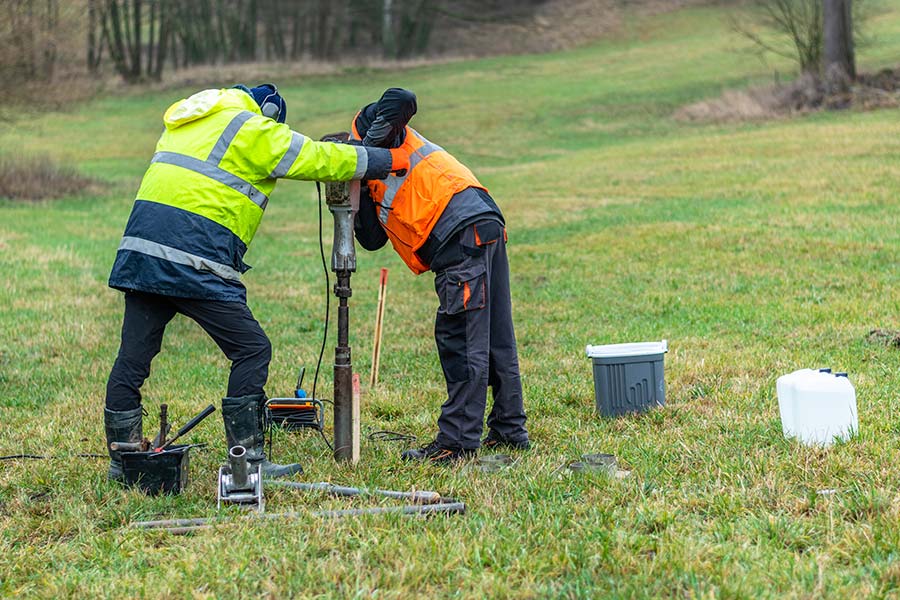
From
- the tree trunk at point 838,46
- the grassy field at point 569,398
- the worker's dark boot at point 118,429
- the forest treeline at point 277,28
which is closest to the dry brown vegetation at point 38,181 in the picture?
the grassy field at point 569,398

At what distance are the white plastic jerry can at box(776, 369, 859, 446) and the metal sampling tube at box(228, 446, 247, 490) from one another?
2.92m

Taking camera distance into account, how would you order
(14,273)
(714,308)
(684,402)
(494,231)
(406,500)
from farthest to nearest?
1. (14,273)
2. (714,308)
3. (684,402)
4. (494,231)
5. (406,500)

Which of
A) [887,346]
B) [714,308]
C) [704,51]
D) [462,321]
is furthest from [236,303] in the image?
[704,51]

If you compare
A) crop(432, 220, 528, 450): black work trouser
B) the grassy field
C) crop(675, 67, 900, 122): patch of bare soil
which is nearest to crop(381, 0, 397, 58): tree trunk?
crop(675, 67, 900, 122): patch of bare soil

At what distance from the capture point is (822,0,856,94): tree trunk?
29203 mm

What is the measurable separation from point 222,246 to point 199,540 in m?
1.58

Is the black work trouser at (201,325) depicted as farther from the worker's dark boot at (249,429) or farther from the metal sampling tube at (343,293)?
the metal sampling tube at (343,293)

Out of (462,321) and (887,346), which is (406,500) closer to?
(462,321)

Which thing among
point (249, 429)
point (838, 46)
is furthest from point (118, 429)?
point (838, 46)

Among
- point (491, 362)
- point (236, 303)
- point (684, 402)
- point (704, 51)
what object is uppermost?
point (704, 51)

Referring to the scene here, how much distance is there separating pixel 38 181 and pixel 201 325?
781 inches

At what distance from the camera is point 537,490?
509 centimetres

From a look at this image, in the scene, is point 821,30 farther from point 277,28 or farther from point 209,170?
point 277,28

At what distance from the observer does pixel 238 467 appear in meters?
5.04
